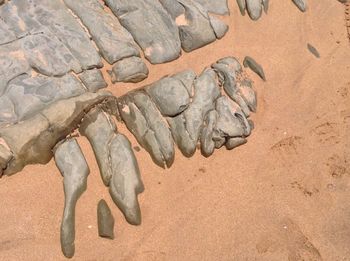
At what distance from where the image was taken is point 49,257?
448 centimetres

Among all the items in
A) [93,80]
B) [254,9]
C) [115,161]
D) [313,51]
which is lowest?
[115,161]

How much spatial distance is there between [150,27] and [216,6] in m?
1.04

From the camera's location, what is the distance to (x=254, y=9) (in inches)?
260

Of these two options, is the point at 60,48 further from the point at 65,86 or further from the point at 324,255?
the point at 324,255

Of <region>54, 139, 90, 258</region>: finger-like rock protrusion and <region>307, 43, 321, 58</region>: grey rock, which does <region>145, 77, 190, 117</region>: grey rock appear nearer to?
<region>54, 139, 90, 258</region>: finger-like rock protrusion

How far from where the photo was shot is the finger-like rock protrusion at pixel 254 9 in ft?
21.6

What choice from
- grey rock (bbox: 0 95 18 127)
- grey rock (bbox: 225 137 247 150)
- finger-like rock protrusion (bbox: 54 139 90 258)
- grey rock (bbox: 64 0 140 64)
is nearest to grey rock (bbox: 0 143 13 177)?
grey rock (bbox: 0 95 18 127)

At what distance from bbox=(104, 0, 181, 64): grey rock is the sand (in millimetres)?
150

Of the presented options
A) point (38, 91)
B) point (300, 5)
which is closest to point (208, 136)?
point (38, 91)

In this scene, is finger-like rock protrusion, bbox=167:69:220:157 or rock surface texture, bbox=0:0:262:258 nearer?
rock surface texture, bbox=0:0:262:258

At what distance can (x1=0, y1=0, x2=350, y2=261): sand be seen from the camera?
15.3ft

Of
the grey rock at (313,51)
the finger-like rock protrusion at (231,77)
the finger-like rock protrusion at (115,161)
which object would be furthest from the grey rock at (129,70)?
the grey rock at (313,51)

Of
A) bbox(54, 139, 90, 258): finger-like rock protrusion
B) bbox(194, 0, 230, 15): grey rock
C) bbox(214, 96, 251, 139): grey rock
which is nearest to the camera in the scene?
bbox(54, 139, 90, 258): finger-like rock protrusion

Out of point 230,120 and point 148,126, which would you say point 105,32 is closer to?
point 148,126
